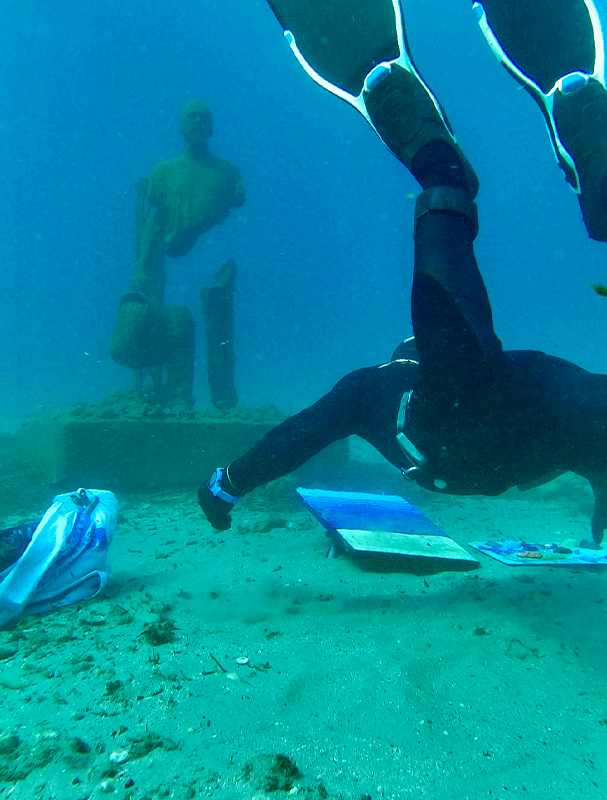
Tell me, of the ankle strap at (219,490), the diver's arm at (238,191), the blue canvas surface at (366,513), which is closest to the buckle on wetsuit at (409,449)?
the ankle strap at (219,490)

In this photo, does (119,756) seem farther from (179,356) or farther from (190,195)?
(190,195)

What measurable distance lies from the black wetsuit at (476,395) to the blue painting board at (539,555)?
127 cm

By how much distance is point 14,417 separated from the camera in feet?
59.1

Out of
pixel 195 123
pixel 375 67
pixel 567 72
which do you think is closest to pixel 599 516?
pixel 567 72

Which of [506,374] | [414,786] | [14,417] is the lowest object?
[14,417]

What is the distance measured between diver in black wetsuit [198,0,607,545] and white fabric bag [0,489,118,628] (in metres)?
1.88

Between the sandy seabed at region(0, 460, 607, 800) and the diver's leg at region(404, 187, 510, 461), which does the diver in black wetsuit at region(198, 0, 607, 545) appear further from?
the sandy seabed at region(0, 460, 607, 800)

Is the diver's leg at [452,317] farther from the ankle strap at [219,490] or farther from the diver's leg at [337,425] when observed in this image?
the ankle strap at [219,490]

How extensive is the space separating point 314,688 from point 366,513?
7.29 ft

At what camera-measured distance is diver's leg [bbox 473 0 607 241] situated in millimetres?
1861

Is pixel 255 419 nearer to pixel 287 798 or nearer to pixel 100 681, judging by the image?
pixel 100 681

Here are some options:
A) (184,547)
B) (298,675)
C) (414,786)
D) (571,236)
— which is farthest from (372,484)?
(571,236)

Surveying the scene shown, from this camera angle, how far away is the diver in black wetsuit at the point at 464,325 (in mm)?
1721

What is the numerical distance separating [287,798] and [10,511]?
5343 millimetres
